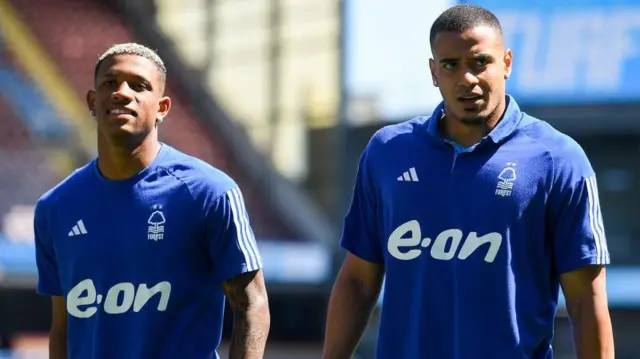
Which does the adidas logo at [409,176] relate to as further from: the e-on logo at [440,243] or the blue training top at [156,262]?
the blue training top at [156,262]

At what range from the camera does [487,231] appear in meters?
3.20

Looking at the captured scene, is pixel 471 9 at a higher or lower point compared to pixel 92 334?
higher

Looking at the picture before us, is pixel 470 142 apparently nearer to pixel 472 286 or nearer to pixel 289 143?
pixel 472 286

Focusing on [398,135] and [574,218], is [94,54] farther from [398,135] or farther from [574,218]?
[574,218]

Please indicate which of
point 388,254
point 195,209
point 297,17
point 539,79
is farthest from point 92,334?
point 297,17

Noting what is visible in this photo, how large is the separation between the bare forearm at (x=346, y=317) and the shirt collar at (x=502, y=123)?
1.53 feet

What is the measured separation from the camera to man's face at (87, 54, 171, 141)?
3543 mm

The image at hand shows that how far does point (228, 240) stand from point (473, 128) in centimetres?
73

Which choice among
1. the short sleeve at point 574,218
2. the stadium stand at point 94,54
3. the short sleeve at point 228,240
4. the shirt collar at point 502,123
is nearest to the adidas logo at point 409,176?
the shirt collar at point 502,123

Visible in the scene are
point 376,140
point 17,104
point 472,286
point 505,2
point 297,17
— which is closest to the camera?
point 472,286

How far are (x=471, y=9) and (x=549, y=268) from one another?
0.65m

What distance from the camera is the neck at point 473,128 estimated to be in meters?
3.27

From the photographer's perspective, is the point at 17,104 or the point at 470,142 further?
the point at 17,104

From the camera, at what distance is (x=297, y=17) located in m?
15.8
